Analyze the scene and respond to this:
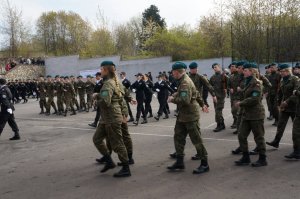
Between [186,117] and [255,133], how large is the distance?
1.40 meters

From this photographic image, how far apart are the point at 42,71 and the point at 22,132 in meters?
32.3

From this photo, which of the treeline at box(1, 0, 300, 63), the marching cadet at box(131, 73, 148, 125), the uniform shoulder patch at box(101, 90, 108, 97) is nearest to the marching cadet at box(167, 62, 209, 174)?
the uniform shoulder patch at box(101, 90, 108, 97)

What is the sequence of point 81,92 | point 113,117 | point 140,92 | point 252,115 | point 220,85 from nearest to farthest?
point 113,117 → point 252,115 → point 220,85 → point 140,92 → point 81,92

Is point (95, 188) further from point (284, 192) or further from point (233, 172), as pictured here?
point (284, 192)

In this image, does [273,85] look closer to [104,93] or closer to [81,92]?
[104,93]

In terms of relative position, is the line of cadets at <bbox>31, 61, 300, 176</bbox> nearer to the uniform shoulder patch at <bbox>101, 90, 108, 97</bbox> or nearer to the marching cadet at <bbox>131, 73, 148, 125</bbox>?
the marching cadet at <bbox>131, 73, 148, 125</bbox>

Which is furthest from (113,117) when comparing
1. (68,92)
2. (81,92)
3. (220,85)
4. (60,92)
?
(81,92)

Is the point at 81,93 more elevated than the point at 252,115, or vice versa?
the point at 252,115

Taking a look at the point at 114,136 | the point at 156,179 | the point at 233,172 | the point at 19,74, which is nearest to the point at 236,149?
the point at 233,172

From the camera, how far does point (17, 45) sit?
49.0 metres

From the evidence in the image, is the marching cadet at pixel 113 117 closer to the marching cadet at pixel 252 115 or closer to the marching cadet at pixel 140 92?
the marching cadet at pixel 252 115

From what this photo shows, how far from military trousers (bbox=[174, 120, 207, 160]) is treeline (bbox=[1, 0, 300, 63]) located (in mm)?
21875

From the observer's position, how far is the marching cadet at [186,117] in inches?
268

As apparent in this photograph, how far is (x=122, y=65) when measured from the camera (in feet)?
125
